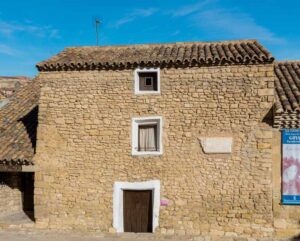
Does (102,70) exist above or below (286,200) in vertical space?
above

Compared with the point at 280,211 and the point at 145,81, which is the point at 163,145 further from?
the point at 280,211

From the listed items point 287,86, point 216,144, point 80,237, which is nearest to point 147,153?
point 216,144

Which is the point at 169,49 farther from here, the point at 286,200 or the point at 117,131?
the point at 286,200

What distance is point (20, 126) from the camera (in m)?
13.4

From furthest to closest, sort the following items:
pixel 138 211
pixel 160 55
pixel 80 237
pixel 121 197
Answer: pixel 160 55, pixel 138 211, pixel 121 197, pixel 80 237

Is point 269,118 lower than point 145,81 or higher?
lower

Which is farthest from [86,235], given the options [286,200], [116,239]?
[286,200]

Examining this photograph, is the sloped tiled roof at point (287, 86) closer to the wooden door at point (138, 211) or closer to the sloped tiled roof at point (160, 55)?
the sloped tiled roof at point (160, 55)

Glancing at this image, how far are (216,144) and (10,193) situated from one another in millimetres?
7487

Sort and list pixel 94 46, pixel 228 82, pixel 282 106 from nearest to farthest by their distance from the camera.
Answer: pixel 282 106 < pixel 228 82 < pixel 94 46

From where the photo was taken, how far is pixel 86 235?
35.7ft

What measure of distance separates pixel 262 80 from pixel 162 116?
127 inches

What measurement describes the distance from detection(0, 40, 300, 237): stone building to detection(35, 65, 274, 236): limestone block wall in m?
0.03

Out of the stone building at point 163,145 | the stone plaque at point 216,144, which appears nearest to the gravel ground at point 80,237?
the stone building at point 163,145
